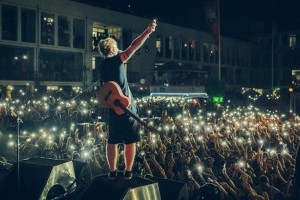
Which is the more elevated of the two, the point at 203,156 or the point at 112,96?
the point at 112,96

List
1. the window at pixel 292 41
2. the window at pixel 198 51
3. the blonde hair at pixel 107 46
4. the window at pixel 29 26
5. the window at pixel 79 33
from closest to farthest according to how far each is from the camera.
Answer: the blonde hair at pixel 107 46, the window at pixel 29 26, the window at pixel 79 33, the window at pixel 198 51, the window at pixel 292 41

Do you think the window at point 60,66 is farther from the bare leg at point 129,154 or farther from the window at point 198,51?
the bare leg at point 129,154

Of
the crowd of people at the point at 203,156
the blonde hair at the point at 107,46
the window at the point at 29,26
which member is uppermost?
the window at the point at 29,26

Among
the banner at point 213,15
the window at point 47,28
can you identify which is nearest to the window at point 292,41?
the banner at point 213,15

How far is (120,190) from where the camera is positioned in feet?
14.1

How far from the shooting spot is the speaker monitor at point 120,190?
4.26 metres

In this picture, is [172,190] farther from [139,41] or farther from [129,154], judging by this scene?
[139,41]

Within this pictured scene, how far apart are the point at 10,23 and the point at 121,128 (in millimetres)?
25558

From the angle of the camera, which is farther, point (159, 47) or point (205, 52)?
point (205, 52)

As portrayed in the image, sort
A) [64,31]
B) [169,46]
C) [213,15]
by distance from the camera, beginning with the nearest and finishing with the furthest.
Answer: [213,15], [64,31], [169,46]

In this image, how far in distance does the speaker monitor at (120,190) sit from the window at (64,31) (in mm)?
27237

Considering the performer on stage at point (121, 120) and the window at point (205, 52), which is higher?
the window at point (205, 52)

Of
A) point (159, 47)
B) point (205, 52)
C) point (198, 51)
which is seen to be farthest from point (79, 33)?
point (205, 52)

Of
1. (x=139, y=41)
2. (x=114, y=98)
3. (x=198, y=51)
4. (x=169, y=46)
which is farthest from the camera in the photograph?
(x=198, y=51)
